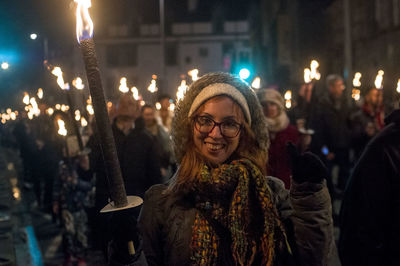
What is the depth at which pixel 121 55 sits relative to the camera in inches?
3007

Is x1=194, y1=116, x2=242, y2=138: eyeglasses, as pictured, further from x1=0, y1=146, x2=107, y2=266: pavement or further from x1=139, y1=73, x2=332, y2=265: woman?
x1=0, y1=146, x2=107, y2=266: pavement

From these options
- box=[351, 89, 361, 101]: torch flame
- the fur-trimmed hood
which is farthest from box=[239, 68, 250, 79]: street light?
box=[351, 89, 361, 101]: torch flame

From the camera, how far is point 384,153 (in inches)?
A: 121

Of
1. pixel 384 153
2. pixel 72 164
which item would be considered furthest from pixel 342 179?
pixel 384 153

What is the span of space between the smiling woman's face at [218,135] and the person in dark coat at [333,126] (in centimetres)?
693

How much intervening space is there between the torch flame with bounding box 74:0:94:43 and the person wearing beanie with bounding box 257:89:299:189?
157 inches

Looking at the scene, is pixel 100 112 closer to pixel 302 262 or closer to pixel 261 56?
pixel 302 262

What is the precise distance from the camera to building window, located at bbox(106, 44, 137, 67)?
76375 millimetres

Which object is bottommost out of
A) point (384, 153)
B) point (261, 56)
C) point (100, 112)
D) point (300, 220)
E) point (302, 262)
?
point (302, 262)

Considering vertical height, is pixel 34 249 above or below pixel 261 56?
below

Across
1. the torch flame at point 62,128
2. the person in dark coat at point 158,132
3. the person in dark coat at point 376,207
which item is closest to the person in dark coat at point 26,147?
the person in dark coat at point 158,132

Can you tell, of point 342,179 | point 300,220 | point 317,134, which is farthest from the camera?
point 342,179

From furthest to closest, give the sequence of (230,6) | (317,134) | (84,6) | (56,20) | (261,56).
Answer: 1. (230,6)
2. (261,56)
3. (56,20)
4. (317,134)
5. (84,6)

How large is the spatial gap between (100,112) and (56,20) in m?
11.1
